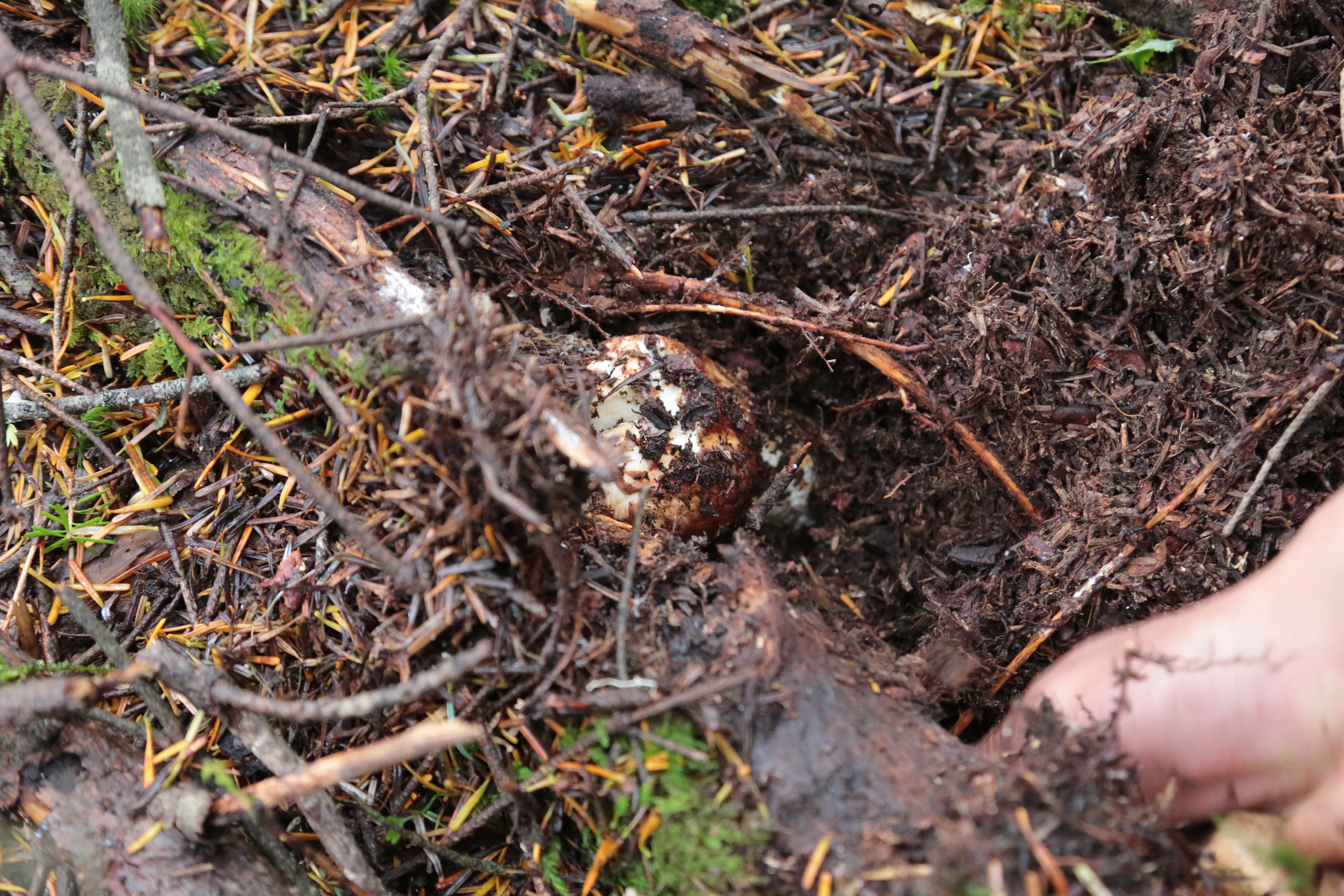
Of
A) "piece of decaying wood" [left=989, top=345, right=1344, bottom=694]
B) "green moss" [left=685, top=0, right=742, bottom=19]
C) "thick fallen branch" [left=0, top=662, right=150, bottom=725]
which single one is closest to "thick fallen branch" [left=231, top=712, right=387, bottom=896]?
"thick fallen branch" [left=0, top=662, right=150, bottom=725]

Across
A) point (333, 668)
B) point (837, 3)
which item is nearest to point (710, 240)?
point (837, 3)

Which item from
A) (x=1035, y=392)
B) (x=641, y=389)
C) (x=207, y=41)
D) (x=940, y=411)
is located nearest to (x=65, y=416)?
(x=207, y=41)

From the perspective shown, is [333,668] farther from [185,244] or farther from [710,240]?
[710,240]

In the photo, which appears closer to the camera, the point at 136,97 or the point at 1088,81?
the point at 136,97

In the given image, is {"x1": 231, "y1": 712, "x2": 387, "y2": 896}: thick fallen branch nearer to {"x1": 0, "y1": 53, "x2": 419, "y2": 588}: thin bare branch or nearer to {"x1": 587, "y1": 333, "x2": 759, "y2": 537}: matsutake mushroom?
{"x1": 0, "y1": 53, "x2": 419, "y2": 588}: thin bare branch

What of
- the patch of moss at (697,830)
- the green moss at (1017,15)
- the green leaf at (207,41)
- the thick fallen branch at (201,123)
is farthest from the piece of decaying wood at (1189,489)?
the green leaf at (207,41)

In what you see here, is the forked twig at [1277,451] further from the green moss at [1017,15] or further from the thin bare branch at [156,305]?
the thin bare branch at [156,305]
